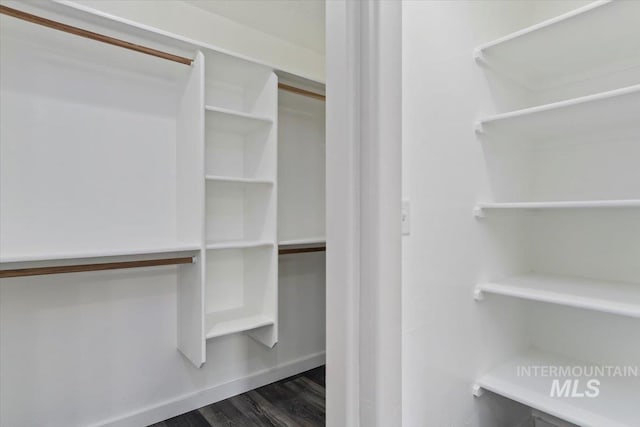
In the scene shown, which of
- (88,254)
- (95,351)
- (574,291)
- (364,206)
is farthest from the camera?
(95,351)

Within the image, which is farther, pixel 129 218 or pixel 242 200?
pixel 242 200

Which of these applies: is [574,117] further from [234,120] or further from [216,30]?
[216,30]

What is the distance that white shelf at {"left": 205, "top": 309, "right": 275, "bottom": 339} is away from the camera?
1.92 m

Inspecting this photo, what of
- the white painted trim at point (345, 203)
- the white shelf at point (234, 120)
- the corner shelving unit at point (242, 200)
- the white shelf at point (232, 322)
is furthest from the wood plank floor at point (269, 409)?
the white shelf at point (234, 120)

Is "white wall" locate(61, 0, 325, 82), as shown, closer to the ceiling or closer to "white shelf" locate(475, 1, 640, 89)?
the ceiling

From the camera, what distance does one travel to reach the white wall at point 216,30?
6.11 feet

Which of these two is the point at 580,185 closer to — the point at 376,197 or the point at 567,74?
the point at 567,74

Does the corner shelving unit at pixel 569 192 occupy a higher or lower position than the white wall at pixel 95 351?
higher

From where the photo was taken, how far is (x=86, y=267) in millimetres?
1580

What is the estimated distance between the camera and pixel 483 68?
4.59ft

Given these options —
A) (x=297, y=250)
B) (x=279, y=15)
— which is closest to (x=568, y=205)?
(x=297, y=250)

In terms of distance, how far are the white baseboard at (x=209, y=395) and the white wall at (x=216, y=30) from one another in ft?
6.74

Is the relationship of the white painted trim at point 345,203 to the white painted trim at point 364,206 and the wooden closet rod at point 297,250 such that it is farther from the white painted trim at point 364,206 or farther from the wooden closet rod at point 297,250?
the wooden closet rod at point 297,250

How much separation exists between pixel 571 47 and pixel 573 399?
133 centimetres
